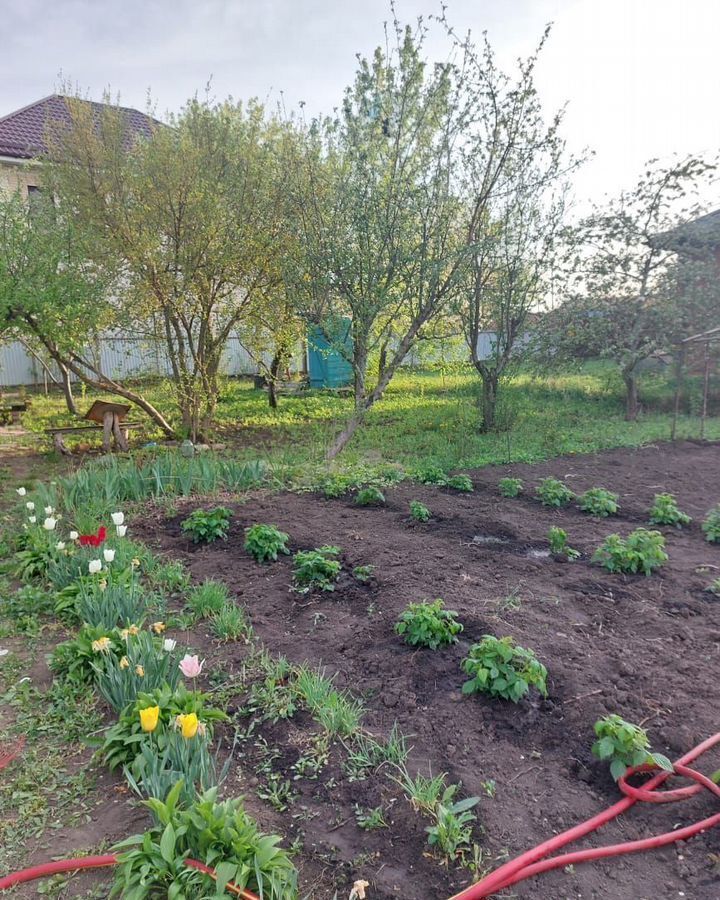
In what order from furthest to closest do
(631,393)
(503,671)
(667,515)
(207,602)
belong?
(631,393), (667,515), (207,602), (503,671)

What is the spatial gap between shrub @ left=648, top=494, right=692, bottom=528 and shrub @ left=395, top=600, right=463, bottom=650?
8.58 ft

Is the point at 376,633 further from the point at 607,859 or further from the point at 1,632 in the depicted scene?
the point at 1,632

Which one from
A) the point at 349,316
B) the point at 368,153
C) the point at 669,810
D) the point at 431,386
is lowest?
the point at 669,810

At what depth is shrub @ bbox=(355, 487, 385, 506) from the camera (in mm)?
5320

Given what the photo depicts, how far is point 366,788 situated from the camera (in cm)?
207

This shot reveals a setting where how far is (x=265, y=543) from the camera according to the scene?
162 inches

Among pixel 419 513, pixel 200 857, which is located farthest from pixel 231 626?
pixel 419 513

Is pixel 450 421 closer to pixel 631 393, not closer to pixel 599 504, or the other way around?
pixel 631 393

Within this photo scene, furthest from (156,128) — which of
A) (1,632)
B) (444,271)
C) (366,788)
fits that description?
(366,788)

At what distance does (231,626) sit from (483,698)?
1289 millimetres

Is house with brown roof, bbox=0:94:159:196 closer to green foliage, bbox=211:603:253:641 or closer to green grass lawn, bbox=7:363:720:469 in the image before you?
green grass lawn, bbox=7:363:720:469

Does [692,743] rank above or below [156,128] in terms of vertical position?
below

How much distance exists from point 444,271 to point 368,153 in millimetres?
1531

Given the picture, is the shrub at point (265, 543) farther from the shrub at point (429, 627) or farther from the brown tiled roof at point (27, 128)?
the brown tiled roof at point (27, 128)
